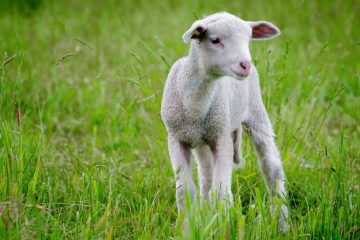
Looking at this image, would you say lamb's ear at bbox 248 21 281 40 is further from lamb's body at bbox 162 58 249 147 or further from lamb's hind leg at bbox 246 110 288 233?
lamb's hind leg at bbox 246 110 288 233

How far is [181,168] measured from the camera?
13.0 ft

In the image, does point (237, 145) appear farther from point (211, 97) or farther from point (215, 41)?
point (215, 41)

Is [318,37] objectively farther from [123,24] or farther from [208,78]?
[208,78]

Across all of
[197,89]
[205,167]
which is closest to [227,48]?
[197,89]

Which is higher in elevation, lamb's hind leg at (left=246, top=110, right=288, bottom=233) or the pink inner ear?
the pink inner ear

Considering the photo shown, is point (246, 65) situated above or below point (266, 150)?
above

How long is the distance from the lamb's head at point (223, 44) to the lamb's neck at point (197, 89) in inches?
3.0

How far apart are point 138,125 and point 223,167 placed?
2.16 meters

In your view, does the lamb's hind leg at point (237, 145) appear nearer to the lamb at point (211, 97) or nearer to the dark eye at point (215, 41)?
the lamb at point (211, 97)

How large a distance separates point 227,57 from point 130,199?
1.20 meters

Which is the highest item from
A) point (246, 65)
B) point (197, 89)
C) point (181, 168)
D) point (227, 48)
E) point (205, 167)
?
point (227, 48)

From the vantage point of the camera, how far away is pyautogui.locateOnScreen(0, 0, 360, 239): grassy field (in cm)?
371

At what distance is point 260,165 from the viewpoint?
471 cm

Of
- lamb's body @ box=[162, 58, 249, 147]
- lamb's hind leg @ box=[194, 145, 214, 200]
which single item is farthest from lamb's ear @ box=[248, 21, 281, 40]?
lamb's hind leg @ box=[194, 145, 214, 200]
